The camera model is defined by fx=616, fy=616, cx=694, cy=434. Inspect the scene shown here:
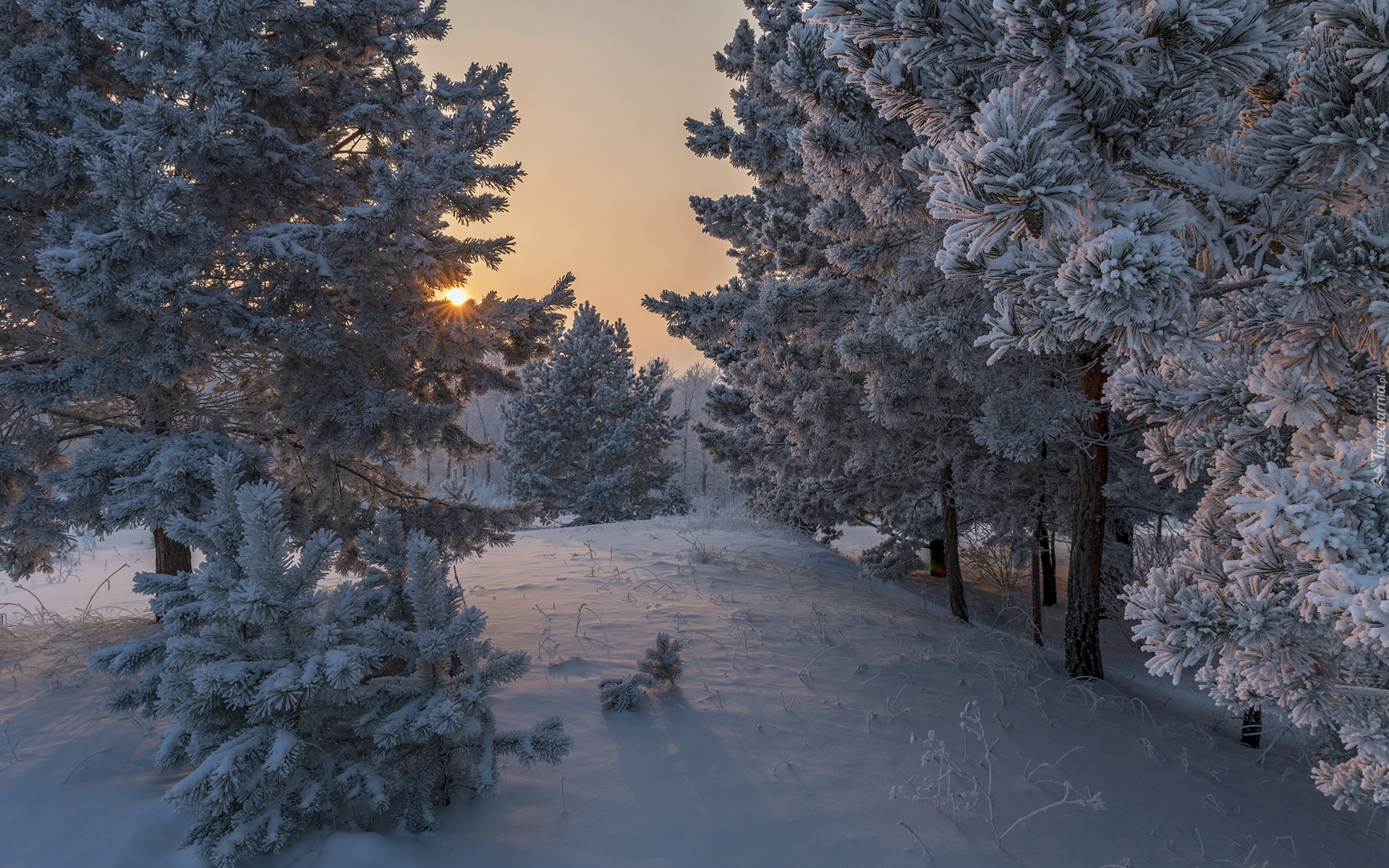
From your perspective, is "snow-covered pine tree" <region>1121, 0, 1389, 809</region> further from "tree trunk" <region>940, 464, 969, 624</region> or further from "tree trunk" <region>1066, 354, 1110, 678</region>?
"tree trunk" <region>940, 464, 969, 624</region>

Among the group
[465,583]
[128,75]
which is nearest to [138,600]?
[465,583]

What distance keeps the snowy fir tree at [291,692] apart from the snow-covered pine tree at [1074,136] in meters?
2.64

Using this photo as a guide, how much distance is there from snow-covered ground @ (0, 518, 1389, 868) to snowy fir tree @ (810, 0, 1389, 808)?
1622mm

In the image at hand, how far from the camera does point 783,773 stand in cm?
347

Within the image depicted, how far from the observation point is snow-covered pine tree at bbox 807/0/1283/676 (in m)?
1.64

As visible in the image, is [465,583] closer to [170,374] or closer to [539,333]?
[539,333]

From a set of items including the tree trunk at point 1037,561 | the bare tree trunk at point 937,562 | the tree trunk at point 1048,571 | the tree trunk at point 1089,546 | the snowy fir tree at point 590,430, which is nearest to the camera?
the tree trunk at point 1089,546

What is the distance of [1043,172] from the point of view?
1617mm

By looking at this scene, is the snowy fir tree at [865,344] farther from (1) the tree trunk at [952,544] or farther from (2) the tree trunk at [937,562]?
(2) the tree trunk at [937,562]

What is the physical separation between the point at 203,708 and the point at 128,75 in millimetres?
5421

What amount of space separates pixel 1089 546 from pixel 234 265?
8256 millimetres

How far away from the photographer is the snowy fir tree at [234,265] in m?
4.33

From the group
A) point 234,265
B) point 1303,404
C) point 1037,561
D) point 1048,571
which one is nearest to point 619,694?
point 1303,404

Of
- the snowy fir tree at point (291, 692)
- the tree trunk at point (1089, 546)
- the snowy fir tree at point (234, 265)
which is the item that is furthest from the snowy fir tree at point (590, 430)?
the snowy fir tree at point (291, 692)
